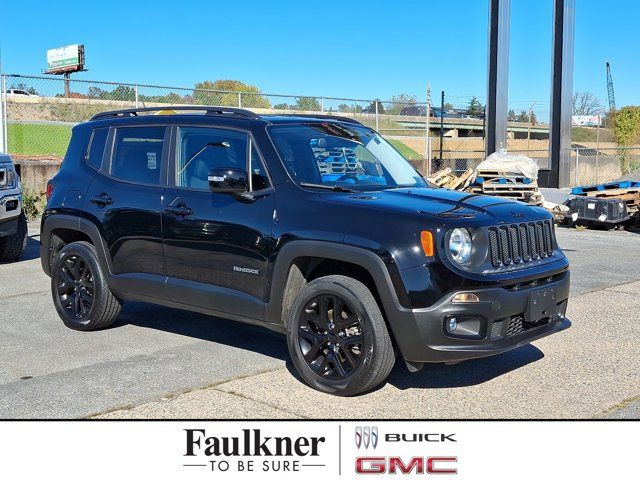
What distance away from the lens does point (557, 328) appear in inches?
215

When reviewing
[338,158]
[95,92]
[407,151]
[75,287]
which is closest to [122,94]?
[95,92]

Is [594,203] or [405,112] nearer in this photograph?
[594,203]

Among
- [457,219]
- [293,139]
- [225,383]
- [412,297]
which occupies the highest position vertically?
[293,139]

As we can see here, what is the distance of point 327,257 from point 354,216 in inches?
12.1

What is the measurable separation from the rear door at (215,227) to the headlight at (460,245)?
1.26 metres

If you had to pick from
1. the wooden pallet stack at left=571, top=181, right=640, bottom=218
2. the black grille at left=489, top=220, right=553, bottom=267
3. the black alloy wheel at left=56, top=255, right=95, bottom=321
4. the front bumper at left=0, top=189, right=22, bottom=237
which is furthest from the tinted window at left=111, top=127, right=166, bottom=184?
the wooden pallet stack at left=571, top=181, right=640, bottom=218

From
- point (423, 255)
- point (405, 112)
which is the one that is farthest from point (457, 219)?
point (405, 112)

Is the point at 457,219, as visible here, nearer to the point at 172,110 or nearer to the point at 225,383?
the point at 225,383

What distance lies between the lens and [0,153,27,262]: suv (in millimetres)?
10091

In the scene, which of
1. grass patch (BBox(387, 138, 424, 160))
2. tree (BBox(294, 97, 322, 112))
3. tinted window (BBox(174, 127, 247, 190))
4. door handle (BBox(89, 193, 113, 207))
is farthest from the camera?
grass patch (BBox(387, 138, 424, 160))
